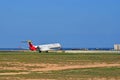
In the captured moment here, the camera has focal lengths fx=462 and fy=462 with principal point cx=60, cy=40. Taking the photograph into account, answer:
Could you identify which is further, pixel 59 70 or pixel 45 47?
pixel 45 47

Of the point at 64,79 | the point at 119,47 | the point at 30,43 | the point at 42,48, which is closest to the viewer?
the point at 64,79

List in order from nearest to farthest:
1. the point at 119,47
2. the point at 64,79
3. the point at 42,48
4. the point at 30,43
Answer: the point at 64,79, the point at 42,48, the point at 30,43, the point at 119,47

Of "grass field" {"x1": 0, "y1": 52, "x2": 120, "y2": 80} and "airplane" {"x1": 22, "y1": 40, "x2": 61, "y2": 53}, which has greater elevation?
"airplane" {"x1": 22, "y1": 40, "x2": 61, "y2": 53}

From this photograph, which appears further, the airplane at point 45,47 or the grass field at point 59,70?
the airplane at point 45,47

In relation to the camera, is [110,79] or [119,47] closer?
[110,79]

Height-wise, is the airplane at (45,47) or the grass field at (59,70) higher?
the airplane at (45,47)

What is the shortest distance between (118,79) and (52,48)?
395 feet

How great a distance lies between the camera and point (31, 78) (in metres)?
38.3

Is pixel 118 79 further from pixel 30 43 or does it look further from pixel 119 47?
pixel 119 47

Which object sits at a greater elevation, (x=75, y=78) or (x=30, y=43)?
(x=30, y=43)

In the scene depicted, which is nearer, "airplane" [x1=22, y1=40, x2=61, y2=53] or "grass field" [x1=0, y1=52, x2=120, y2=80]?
"grass field" [x1=0, y1=52, x2=120, y2=80]

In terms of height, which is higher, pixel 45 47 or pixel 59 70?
pixel 45 47

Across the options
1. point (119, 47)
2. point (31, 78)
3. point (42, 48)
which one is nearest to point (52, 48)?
point (42, 48)

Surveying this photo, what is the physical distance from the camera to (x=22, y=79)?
37250 mm
